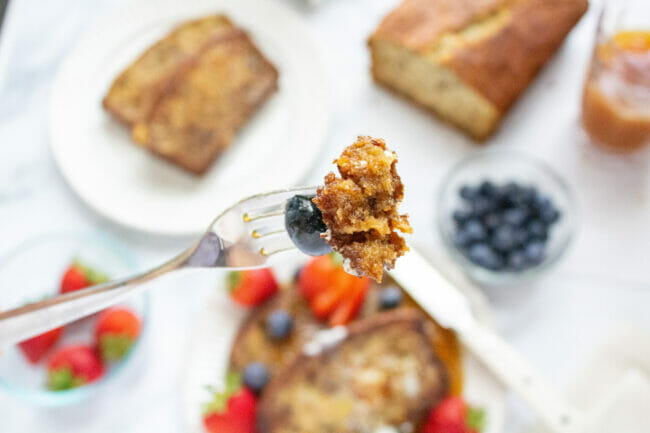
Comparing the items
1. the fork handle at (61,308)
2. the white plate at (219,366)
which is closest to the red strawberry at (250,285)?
the white plate at (219,366)

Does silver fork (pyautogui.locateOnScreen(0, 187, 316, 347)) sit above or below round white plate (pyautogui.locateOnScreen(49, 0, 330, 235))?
above

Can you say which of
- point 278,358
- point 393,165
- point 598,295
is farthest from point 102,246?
point 598,295

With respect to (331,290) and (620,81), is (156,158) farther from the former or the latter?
(620,81)

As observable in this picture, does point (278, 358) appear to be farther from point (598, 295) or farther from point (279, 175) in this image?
point (598, 295)

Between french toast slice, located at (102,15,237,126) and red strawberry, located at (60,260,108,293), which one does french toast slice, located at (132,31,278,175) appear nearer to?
french toast slice, located at (102,15,237,126)

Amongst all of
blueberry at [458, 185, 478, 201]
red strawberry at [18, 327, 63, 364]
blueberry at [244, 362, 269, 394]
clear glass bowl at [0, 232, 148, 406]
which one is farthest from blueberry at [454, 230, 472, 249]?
red strawberry at [18, 327, 63, 364]

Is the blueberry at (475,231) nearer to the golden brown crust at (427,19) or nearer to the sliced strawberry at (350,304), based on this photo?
the sliced strawberry at (350,304)
